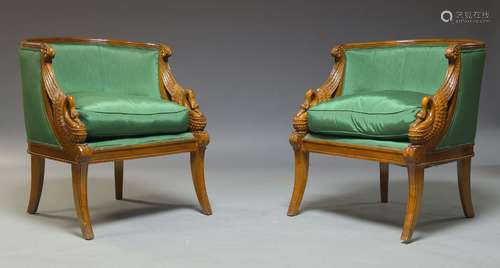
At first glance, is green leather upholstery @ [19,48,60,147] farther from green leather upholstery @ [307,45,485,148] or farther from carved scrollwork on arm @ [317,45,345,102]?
carved scrollwork on arm @ [317,45,345,102]

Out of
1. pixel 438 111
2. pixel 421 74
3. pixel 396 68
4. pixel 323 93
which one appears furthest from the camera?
pixel 323 93

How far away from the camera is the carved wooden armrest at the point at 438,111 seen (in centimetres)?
329

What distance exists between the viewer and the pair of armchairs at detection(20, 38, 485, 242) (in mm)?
3385

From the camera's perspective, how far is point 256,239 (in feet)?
11.2

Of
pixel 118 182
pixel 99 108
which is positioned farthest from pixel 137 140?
pixel 118 182

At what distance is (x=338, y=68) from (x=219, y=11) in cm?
248

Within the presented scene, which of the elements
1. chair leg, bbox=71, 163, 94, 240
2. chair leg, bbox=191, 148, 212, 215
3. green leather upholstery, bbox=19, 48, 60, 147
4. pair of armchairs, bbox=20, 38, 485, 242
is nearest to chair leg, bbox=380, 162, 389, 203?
pair of armchairs, bbox=20, 38, 485, 242

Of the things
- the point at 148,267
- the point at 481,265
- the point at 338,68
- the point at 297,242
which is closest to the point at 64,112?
the point at 148,267

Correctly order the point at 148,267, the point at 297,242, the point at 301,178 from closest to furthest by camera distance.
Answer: the point at 148,267
the point at 297,242
the point at 301,178

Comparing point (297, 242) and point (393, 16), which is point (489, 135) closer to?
point (393, 16)

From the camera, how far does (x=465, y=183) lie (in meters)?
3.79

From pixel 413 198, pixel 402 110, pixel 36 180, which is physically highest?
pixel 402 110

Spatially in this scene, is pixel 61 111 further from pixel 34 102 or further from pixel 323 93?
pixel 323 93

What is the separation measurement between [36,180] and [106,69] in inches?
25.1
